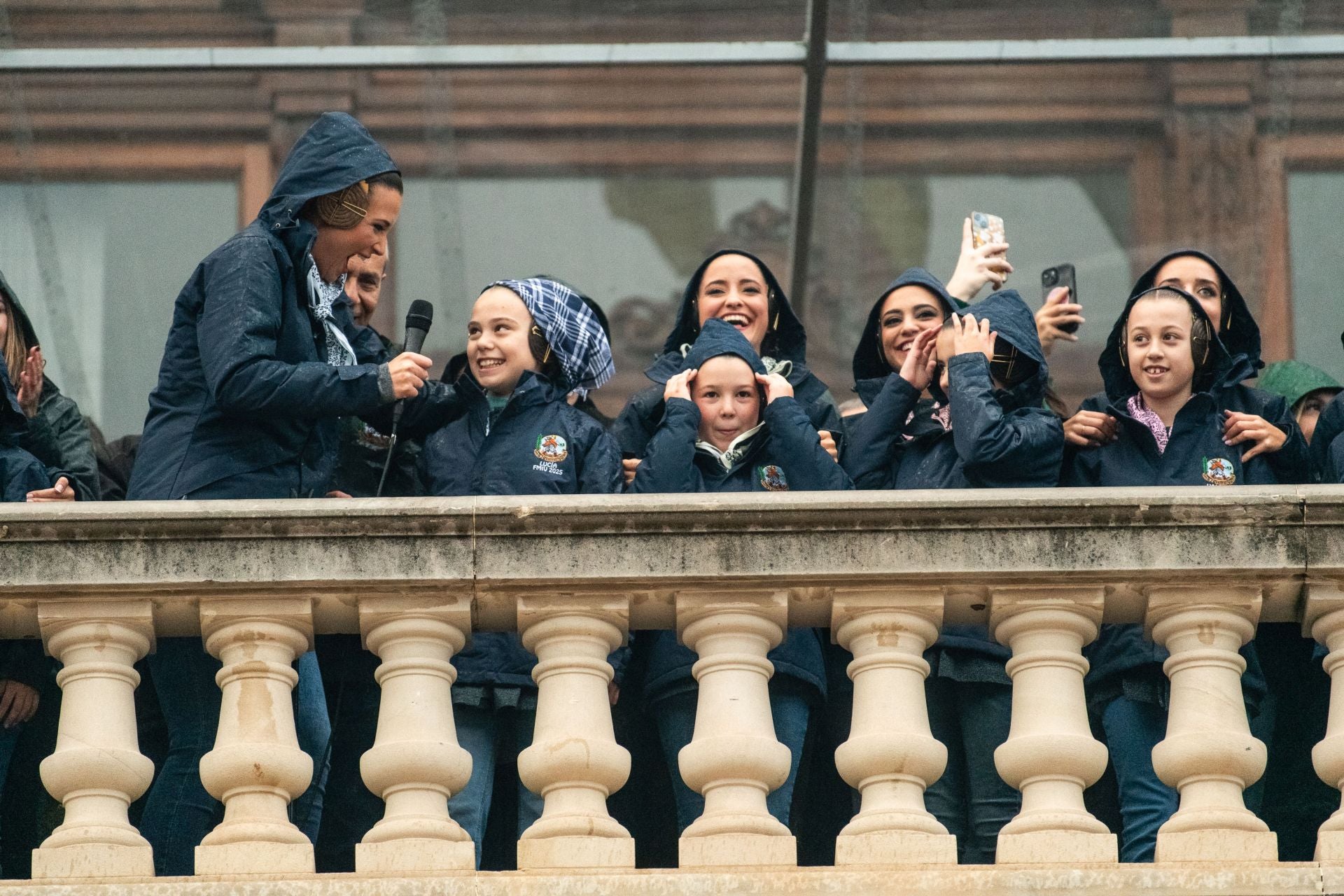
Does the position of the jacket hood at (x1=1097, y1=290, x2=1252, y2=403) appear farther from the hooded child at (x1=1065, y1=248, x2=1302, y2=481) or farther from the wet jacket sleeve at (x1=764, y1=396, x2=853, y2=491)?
the wet jacket sleeve at (x1=764, y1=396, x2=853, y2=491)

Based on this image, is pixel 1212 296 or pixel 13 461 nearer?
pixel 13 461

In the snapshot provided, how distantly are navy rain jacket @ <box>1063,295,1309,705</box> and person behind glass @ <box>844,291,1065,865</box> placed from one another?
0.16 meters

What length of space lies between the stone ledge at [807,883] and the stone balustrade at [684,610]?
0.56ft

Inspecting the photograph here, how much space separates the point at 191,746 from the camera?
6133mm

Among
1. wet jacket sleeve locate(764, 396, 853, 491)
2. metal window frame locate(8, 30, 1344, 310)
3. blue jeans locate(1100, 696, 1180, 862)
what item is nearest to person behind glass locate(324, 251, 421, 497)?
wet jacket sleeve locate(764, 396, 853, 491)

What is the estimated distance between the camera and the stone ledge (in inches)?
217

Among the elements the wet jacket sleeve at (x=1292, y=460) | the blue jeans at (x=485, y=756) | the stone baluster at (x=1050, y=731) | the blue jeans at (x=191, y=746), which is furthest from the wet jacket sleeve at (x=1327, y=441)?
the blue jeans at (x=191, y=746)

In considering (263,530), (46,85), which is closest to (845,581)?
(263,530)

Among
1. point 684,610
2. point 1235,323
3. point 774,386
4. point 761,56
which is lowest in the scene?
point 684,610

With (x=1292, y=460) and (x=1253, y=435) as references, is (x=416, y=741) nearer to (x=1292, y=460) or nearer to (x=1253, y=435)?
(x=1253, y=435)

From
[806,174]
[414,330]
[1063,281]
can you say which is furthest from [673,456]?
[806,174]

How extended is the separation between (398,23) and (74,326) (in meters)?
1.77

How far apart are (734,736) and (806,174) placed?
5.17 meters

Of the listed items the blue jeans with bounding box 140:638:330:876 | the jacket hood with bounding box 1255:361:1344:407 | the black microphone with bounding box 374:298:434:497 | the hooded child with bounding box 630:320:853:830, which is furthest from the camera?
the jacket hood with bounding box 1255:361:1344:407
